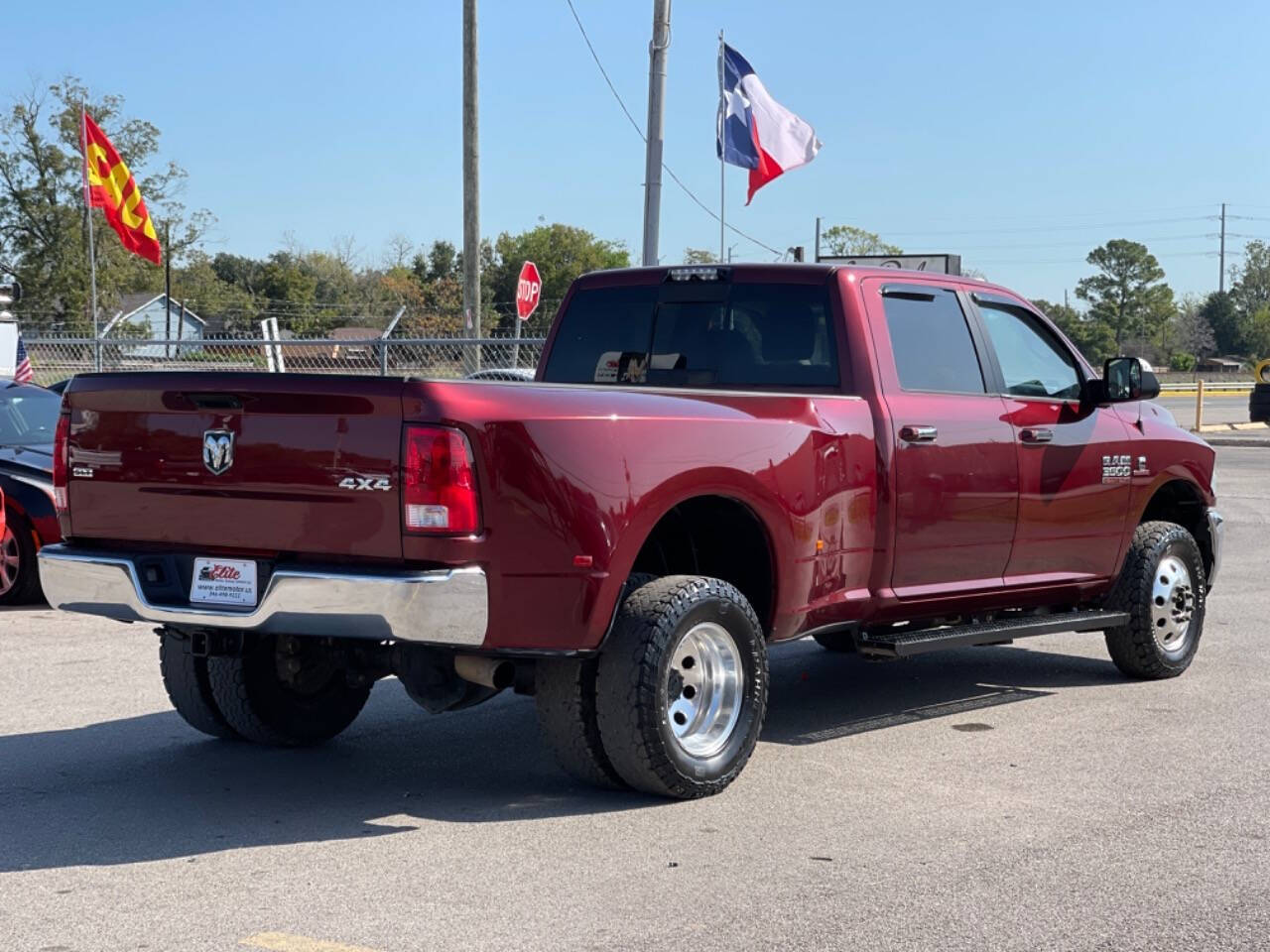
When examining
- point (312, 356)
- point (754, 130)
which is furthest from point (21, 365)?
point (754, 130)

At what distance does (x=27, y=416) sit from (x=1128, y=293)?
4335 inches

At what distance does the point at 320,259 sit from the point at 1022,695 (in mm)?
102217

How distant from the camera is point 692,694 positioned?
5.93m

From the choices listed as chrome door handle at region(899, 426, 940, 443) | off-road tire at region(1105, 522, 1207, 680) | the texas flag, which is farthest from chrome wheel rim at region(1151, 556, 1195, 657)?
the texas flag

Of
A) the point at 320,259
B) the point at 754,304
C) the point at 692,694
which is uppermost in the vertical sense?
the point at 320,259

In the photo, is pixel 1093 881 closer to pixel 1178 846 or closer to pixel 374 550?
pixel 1178 846

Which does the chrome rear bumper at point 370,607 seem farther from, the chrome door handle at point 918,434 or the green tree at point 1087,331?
the green tree at point 1087,331

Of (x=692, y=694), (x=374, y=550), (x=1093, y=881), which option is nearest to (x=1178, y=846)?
(x=1093, y=881)

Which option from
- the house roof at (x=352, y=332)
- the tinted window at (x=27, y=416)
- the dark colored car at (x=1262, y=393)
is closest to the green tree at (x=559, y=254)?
the house roof at (x=352, y=332)

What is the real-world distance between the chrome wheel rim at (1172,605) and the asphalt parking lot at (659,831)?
1.07 feet

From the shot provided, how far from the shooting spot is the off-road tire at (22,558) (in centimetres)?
1052

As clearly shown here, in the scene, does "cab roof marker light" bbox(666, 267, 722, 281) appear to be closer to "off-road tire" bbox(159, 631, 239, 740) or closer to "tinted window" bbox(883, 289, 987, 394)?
"tinted window" bbox(883, 289, 987, 394)

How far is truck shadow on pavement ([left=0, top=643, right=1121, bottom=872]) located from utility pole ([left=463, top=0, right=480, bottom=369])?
1336 cm

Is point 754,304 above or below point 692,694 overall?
above
